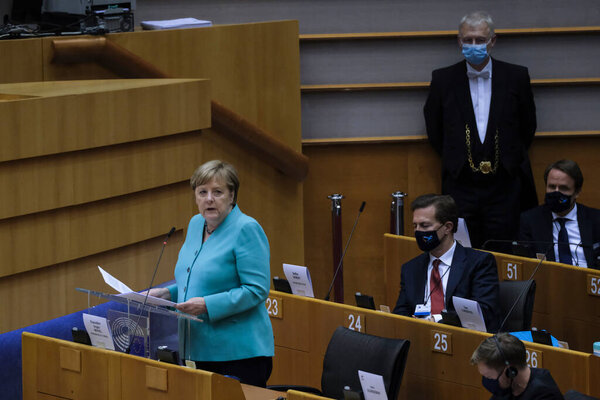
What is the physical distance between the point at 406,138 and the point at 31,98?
322cm

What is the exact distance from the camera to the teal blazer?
3566 millimetres

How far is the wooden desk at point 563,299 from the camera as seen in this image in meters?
4.81

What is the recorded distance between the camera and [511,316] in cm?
439

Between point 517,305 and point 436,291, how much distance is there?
0.36 metres

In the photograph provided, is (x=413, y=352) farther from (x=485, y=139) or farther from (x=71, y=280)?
(x=485, y=139)

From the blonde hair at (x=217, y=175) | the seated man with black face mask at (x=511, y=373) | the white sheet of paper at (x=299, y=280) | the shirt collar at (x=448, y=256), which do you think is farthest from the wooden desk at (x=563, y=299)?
the blonde hair at (x=217, y=175)

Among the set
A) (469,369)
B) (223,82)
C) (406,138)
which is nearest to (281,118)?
(223,82)

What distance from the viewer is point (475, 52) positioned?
20.0 ft

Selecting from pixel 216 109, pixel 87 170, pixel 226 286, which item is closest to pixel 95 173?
pixel 87 170

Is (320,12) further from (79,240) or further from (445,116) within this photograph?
(79,240)

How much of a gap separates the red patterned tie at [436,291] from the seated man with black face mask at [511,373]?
0.95 m

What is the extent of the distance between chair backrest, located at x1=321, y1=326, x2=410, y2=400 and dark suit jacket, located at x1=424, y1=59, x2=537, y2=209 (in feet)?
8.17

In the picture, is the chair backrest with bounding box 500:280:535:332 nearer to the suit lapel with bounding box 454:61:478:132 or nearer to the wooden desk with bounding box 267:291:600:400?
the wooden desk with bounding box 267:291:600:400

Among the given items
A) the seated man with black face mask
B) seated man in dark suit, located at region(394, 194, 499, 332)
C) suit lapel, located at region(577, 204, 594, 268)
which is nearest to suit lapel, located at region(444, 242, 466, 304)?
seated man in dark suit, located at region(394, 194, 499, 332)
